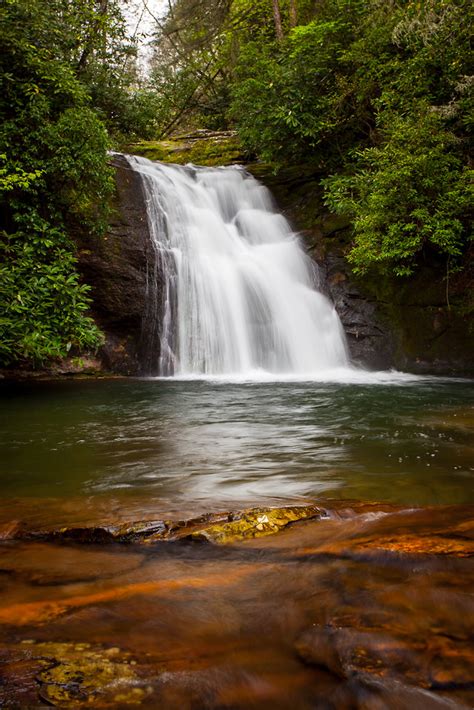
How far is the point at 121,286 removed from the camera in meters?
10.0

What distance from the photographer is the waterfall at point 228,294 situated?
405 inches

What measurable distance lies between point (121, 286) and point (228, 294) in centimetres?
235

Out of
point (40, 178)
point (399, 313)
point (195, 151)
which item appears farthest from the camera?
point (195, 151)

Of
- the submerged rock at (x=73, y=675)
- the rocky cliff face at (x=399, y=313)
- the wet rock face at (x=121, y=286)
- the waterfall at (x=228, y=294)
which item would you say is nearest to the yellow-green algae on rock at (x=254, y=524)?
the submerged rock at (x=73, y=675)

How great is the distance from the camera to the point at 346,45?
12367 mm

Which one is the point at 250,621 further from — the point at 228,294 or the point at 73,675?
the point at 228,294

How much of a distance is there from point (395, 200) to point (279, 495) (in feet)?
24.6

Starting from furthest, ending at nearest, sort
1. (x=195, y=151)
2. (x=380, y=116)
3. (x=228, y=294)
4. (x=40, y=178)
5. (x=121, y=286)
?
(x=195, y=151)
(x=228, y=294)
(x=380, y=116)
(x=121, y=286)
(x=40, y=178)

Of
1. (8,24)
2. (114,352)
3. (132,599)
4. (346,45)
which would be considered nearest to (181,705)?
(132,599)

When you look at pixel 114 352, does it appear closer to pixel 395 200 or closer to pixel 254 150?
pixel 395 200

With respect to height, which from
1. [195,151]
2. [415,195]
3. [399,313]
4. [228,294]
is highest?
[195,151]

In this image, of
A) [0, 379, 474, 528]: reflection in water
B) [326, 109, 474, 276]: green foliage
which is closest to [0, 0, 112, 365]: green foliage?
[0, 379, 474, 528]: reflection in water

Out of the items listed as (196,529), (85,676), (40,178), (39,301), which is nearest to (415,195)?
(40,178)

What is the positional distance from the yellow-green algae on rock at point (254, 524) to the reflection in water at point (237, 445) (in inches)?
12.8
